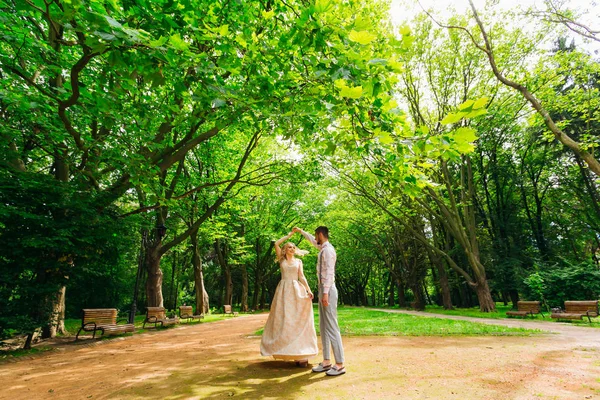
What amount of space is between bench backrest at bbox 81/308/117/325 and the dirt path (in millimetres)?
2813

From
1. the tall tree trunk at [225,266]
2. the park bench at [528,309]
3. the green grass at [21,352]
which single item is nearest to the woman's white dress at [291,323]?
the green grass at [21,352]

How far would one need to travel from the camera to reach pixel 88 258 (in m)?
9.68

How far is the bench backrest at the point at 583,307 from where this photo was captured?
40.5 ft

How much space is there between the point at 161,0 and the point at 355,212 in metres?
24.4

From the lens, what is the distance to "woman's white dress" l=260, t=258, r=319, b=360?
5.26 m

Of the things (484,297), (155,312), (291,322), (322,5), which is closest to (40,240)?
(291,322)

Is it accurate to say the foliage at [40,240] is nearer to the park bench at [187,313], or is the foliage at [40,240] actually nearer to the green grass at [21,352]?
the green grass at [21,352]

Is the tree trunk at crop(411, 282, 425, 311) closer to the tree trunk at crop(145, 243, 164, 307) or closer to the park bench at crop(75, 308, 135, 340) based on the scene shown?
the tree trunk at crop(145, 243, 164, 307)

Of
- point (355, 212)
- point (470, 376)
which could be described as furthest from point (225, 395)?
point (355, 212)

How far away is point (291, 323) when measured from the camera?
5363 mm

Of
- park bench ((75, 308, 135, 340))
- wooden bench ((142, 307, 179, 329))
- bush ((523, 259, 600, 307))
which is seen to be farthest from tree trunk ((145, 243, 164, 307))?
bush ((523, 259, 600, 307))

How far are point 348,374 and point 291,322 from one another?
3.79 feet

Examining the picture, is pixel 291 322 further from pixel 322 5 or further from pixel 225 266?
pixel 225 266

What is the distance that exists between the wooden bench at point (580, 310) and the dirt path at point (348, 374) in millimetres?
6619
